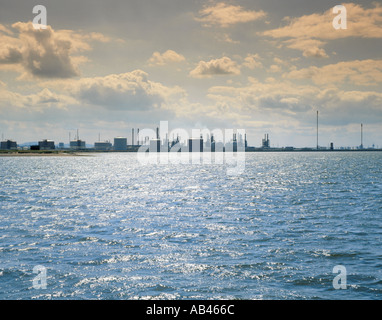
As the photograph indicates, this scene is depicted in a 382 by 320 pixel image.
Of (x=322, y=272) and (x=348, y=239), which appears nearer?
(x=322, y=272)

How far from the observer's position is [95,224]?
115 feet

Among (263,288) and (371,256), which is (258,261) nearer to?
(263,288)

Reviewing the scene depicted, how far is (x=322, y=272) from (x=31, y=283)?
50.9ft

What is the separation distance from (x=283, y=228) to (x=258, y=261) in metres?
10.9

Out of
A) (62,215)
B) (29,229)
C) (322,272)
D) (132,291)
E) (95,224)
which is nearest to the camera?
(132,291)

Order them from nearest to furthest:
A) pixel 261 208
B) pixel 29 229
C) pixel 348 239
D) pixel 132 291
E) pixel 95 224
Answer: pixel 132 291
pixel 348 239
pixel 29 229
pixel 95 224
pixel 261 208
